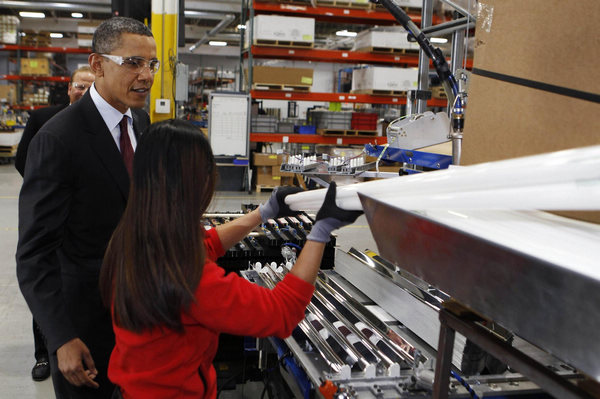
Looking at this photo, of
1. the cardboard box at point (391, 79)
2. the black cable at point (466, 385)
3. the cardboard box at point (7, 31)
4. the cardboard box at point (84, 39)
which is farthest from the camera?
the cardboard box at point (84, 39)

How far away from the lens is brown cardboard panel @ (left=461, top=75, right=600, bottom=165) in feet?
3.12

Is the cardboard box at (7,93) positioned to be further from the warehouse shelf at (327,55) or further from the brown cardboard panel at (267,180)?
the brown cardboard panel at (267,180)

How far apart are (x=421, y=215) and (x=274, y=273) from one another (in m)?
1.66

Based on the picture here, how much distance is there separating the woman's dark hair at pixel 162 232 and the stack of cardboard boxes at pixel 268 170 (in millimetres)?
7169

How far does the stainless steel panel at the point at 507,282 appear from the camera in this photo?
2.10ft

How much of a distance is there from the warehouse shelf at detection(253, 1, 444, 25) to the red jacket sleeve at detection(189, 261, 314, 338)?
7215mm

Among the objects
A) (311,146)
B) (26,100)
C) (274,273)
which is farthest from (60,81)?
(274,273)

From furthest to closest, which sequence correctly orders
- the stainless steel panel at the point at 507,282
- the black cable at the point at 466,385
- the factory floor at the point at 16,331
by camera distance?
the factory floor at the point at 16,331
the black cable at the point at 466,385
the stainless steel panel at the point at 507,282

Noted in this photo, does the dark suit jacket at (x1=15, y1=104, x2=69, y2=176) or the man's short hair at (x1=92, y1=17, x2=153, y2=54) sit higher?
the man's short hair at (x1=92, y1=17, x2=153, y2=54)

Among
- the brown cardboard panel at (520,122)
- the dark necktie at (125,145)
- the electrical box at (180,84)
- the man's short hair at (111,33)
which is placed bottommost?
the dark necktie at (125,145)

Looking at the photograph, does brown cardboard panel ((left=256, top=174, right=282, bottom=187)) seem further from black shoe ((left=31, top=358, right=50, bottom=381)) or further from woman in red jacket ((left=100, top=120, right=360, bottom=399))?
woman in red jacket ((left=100, top=120, right=360, bottom=399))

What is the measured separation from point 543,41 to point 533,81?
78 mm

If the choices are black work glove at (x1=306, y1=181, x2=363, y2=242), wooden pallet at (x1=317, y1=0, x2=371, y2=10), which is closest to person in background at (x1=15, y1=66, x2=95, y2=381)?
black work glove at (x1=306, y1=181, x2=363, y2=242)

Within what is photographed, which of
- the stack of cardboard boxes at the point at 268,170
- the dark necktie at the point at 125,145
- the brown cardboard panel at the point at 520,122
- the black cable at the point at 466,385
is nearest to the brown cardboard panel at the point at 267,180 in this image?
the stack of cardboard boxes at the point at 268,170
